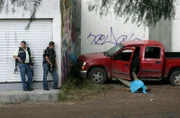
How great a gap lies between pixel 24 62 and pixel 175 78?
5.71 metres

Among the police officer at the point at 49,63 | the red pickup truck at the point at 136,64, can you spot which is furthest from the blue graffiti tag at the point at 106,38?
the police officer at the point at 49,63

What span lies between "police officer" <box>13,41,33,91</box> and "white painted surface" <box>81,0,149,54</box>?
17.6 ft

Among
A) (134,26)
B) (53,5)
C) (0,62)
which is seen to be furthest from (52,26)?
(134,26)

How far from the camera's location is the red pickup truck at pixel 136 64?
1257 centimetres

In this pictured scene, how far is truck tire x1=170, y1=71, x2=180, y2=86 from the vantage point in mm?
12906

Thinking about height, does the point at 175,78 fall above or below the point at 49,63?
below

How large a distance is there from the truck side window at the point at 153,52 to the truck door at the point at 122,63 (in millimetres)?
595

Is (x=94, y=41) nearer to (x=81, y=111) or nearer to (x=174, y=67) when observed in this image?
(x=174, y=67)

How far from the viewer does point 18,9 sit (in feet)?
36.7

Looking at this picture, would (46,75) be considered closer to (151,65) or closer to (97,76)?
(97,76)

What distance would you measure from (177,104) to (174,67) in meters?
3.02

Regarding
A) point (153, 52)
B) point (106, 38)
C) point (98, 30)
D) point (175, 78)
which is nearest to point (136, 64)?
point (153, 52)

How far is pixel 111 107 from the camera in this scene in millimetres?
9711

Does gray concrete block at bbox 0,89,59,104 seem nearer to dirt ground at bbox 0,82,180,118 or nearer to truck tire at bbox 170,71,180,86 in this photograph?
dirt ground at bbox 0,82,180,118
